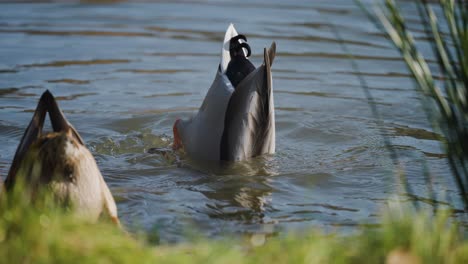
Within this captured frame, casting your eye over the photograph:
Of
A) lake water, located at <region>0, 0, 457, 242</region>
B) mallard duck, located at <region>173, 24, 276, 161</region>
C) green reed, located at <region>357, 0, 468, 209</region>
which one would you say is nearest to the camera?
green reed, located at <region>357, 0, 468, 209</region>

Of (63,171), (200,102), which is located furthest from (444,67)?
(200,102)

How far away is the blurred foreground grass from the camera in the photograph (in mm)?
2764

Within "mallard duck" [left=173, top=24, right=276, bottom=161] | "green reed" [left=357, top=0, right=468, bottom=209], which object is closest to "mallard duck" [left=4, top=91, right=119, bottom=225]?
"green reed" [left=357, top=0, right=468, bottom=209]

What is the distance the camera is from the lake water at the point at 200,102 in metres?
4.74

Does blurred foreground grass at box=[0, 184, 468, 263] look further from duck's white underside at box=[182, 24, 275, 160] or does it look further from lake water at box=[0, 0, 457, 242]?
duck's white underside at box=[182, 24, 275, 160]

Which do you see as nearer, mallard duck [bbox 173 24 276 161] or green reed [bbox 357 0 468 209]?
green reed [bbox 357 0 468 209]

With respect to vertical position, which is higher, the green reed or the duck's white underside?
the green reed

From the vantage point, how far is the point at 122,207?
459 centimetres

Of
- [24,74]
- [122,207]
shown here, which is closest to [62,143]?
[122,207]

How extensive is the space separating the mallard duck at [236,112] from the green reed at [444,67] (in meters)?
1.88

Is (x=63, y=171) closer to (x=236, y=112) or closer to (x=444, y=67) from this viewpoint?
(x=444, y=67)

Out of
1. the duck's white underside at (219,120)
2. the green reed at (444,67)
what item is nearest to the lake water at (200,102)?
the duck's white underside at (219,120)

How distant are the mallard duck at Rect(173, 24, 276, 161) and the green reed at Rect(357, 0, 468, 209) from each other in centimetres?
→ 188

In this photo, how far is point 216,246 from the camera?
112 inches
